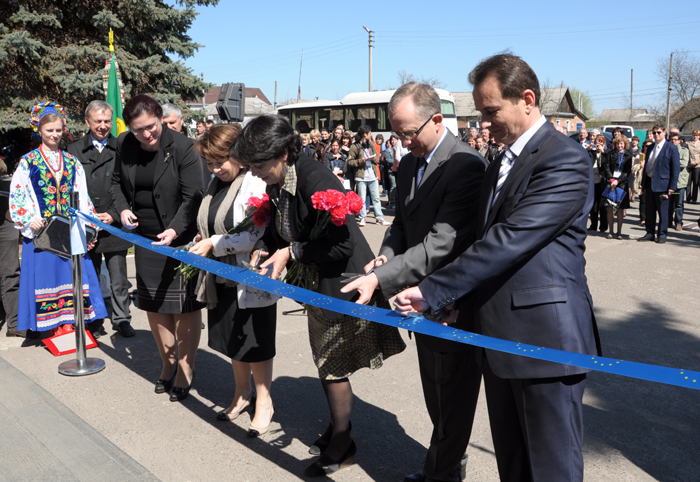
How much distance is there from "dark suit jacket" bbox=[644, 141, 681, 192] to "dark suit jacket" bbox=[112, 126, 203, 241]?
29.9 ft

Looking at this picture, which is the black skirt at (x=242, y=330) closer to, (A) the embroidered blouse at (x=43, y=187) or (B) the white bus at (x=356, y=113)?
(A) the embroidered blouse at (x=43, y=187)

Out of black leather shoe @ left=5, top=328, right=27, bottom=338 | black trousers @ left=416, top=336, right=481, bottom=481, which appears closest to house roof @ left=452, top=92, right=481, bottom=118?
black leather shoe @ left=5, top=328, right=27, bottom=338

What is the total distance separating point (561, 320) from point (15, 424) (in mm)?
3533

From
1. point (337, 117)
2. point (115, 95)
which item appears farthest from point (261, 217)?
point (337, 117)

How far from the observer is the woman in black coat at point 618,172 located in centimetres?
1118

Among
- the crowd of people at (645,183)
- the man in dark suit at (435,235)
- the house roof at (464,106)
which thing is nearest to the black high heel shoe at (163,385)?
the man in dark suit at (435,235)

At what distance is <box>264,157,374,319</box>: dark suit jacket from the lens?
304 centimetres

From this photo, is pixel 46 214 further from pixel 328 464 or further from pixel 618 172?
pixel 618 172

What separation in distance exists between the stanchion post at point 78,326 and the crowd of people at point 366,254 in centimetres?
41

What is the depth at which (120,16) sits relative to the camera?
48.4 feet

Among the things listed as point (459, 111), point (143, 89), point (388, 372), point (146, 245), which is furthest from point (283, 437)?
point (459, 111)

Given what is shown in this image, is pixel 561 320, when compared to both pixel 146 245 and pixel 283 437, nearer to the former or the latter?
pixel 283 437

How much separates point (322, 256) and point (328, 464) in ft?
3.79

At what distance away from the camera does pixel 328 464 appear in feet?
10.7
